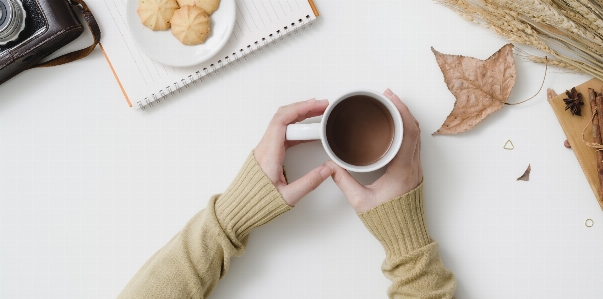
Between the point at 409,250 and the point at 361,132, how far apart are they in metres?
0.28

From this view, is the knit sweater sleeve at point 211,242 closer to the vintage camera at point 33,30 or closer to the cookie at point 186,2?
the cookie at point 186,2

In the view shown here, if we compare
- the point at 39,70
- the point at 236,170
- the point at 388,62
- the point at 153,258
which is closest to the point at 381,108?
the point at 388,62

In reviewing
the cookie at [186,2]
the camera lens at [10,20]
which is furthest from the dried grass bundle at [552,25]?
the camera lens at [10,20]

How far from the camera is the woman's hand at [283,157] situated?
0.87 m

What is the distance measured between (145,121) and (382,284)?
67 cm

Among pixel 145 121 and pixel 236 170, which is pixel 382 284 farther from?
pixel 145 121

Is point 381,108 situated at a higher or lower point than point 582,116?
higher

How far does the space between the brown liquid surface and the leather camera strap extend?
58 centimetres

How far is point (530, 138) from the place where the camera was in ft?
3.19

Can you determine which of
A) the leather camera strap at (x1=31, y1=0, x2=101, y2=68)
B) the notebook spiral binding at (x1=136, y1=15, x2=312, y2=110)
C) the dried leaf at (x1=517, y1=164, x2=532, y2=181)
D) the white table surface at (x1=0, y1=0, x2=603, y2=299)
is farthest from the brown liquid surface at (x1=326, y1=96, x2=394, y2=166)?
the leather camera strap at (x1=31, y1=0, x2=101, y2=68)

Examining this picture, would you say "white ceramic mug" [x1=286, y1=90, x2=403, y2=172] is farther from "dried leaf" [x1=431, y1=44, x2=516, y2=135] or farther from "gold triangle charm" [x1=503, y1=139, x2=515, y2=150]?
"gold triangle charm" [x1=503, y1=139, x2=515, y2=150]

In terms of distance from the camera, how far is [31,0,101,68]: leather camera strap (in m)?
0.95

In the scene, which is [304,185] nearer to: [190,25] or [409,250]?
[409,250]

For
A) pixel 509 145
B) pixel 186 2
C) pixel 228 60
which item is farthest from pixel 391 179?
pixel 186 2
